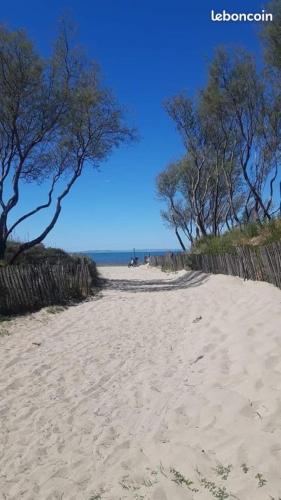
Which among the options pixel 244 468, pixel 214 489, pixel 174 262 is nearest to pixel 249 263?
pixel 244 468

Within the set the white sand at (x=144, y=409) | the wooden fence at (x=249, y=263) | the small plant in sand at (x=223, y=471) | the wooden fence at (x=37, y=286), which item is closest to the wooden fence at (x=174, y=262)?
the wooden fence at (x=249, y=263)

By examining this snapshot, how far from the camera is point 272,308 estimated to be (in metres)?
7.71

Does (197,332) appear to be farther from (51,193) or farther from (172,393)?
(51,193)

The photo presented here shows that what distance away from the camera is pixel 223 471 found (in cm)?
345

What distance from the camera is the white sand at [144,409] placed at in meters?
3.48

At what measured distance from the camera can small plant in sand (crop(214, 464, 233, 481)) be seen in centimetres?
339

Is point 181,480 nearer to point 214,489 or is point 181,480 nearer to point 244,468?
point 214,489

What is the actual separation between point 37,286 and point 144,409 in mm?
6978

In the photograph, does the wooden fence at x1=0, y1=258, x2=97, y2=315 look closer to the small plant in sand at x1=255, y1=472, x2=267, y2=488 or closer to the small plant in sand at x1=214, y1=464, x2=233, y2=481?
the small plant in sand at x1=214, y1=464, x2=233, y2=481

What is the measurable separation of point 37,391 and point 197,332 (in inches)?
135

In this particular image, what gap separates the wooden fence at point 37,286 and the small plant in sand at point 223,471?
7.96m

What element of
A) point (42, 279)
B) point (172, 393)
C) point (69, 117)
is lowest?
point (172, 393)

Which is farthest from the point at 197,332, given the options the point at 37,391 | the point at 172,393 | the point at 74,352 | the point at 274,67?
the point at 274,67

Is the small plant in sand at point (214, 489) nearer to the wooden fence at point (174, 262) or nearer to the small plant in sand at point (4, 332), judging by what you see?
the small plant in sand at point (4, 332)
